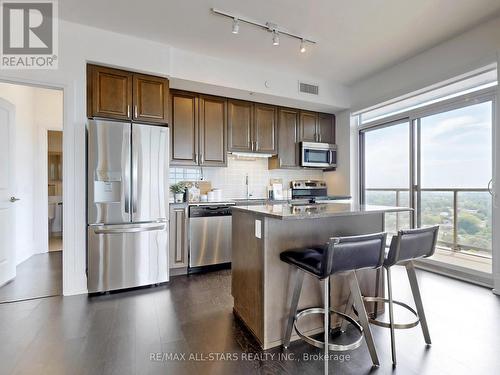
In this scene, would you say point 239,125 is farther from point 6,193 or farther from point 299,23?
point 6,193

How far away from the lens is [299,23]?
8.96 feet

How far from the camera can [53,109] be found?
173 inches

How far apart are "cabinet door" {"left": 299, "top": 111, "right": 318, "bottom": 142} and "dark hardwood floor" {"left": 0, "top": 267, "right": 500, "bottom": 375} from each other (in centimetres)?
277

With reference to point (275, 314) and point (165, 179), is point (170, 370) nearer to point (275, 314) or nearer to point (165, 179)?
point (275, 314)

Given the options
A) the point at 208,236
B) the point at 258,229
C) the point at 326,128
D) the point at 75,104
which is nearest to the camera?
the point at 258,229

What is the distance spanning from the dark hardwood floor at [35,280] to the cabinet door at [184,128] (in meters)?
2.00

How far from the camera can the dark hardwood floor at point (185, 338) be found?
1591 mm

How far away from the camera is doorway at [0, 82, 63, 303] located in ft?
9.61

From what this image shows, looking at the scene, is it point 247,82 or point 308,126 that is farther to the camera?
point 308,126

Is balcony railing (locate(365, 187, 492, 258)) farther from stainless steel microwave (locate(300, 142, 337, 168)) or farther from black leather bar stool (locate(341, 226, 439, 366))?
black leather bar stool (locate(341, 226, 439, 366))

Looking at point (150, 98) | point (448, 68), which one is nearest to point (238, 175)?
point (150, 98)

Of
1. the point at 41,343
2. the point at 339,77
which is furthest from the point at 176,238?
the point at 339,77

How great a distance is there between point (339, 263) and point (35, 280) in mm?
3562

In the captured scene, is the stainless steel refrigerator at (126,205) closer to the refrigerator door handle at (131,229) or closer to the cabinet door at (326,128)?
the refrigerator door handle at (131,229)
